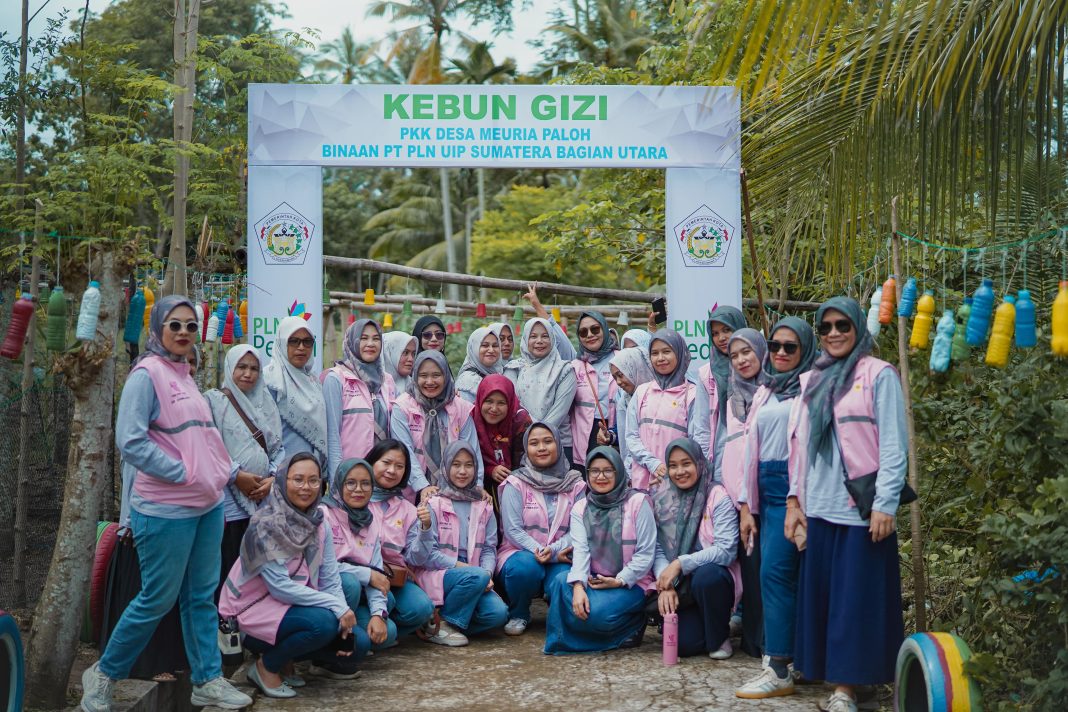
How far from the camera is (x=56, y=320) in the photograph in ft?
15.9

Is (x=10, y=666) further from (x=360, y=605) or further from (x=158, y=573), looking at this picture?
(x=360, y=605)

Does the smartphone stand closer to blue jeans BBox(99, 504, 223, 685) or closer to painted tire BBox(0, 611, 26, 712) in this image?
blue jeans BBox(99, 504, 223, 685)

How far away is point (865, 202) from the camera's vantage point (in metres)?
4.66

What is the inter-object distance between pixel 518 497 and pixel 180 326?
2422 millimetres

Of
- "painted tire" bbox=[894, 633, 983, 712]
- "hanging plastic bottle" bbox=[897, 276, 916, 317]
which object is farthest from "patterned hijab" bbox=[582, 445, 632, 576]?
"painted tire" bbox=[894, 633, 983, 712]

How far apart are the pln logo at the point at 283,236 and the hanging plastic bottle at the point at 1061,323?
4.52m

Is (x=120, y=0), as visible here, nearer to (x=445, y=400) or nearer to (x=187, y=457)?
(x=445, y=400)

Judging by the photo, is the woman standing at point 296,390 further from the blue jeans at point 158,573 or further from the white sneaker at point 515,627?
the white sneaker at point 515,627

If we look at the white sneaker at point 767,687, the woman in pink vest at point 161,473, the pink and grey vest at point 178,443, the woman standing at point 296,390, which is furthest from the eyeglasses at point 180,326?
the white sneaker at point 767,687

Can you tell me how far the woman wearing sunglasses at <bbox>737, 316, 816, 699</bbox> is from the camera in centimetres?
486

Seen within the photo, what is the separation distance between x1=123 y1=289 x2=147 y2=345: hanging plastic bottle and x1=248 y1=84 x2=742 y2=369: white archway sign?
1.50 m

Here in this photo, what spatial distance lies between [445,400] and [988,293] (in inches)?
128

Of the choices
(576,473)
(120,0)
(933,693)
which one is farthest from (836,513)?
(120,0)

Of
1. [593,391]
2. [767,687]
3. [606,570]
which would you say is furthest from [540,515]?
[767,687]
